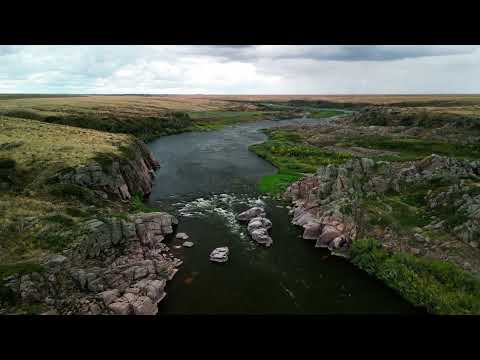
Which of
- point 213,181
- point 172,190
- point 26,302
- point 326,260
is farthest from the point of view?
point 213,181

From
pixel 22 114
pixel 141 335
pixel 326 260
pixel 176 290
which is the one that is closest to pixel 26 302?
pixel 176 290

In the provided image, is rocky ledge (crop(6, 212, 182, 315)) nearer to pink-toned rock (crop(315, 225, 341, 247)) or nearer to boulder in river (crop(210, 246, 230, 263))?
boulder in river (crop(210, 246, 230, 263))

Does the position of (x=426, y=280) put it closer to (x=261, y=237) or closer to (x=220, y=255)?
(x=261, y=237)

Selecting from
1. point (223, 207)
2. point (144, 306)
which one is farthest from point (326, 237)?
point (144, 306)

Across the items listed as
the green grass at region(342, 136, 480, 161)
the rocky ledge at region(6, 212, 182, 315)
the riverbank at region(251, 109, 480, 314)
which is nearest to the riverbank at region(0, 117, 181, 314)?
the rocky ledge at region(6, 212, 182, 315)

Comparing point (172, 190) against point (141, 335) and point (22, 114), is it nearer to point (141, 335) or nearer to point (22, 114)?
point (141, 335)
